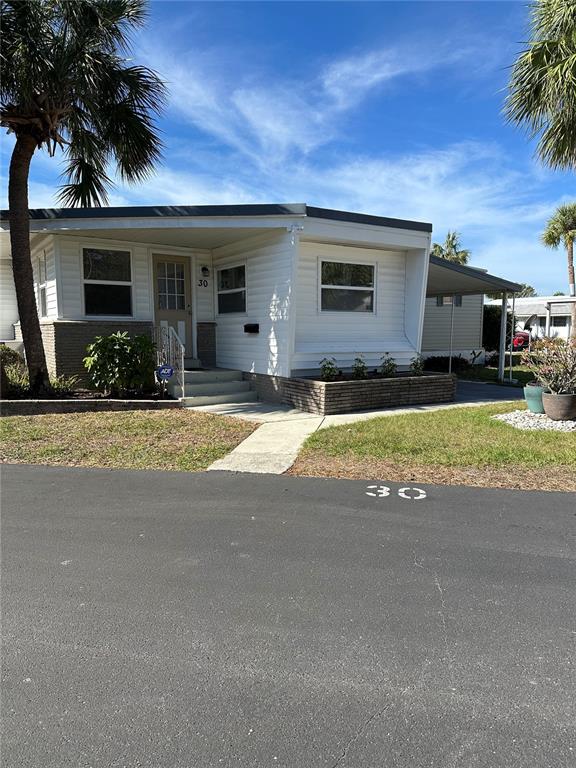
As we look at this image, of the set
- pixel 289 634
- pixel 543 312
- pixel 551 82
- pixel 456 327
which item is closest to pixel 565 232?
pixel 543 312

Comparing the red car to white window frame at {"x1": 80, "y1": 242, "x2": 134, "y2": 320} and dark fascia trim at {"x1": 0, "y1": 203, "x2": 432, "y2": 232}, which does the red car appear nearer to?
dark fascia trim at {"x1": 0, "y1": 203, "x2": 432, "y2": 232}

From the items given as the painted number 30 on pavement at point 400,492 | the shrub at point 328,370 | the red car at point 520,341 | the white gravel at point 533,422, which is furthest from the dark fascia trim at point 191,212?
the red car at point 520,341

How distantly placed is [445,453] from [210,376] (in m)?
5.74

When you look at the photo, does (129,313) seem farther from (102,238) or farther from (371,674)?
(371,674)

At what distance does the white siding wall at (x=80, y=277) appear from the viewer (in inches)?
428

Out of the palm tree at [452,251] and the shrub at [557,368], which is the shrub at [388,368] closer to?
the shrub at [557,368]

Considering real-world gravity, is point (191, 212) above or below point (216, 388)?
above

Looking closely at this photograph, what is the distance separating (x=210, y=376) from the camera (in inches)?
434

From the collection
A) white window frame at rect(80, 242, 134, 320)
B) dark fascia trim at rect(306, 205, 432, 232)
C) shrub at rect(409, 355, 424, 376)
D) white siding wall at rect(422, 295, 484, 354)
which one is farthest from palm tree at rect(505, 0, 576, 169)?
white siding wall at rect(422, 295, 484, 354)

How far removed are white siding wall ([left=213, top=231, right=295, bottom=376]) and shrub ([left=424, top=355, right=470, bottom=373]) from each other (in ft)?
32.0

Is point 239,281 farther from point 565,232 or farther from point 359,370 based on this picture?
point 565,232

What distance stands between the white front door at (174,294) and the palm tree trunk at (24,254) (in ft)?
9.24

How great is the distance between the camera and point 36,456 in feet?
21.7

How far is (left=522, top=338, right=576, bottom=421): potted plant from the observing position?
8.39m
